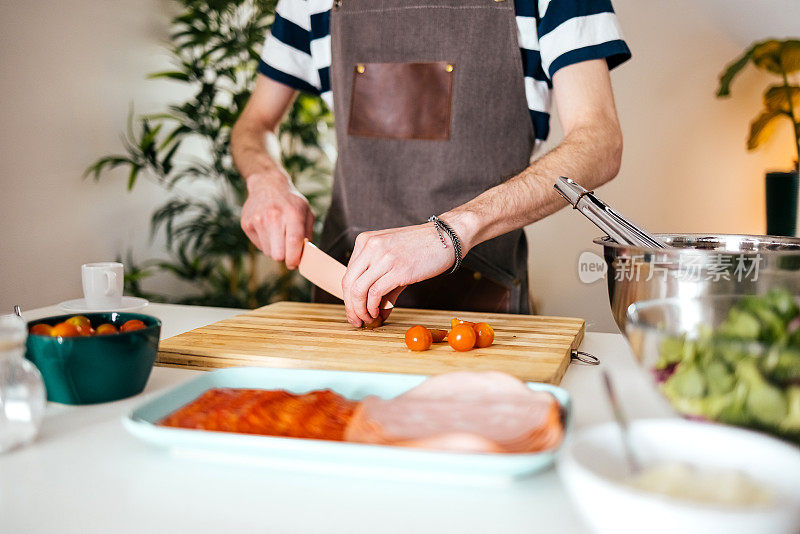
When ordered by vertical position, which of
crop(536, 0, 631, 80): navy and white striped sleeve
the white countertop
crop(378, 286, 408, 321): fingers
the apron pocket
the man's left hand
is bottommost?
the white countertop

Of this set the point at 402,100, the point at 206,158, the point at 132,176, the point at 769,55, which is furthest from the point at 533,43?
the point at 769,55

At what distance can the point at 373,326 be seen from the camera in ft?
4.00

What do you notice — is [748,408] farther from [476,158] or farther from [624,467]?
[476,158]

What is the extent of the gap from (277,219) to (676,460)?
37.7 inches

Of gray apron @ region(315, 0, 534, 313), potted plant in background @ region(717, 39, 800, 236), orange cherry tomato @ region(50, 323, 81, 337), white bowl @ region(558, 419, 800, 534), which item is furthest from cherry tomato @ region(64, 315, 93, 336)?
potted plant in background @ region(717, 39, 800, 236)

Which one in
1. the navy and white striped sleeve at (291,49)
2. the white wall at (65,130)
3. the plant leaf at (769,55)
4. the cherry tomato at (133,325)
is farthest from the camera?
the plant leaf at (769,55)

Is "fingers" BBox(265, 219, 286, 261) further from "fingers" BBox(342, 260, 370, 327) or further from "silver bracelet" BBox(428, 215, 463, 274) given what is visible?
"silver bracelet" BBox(428, 215, 463, 274)

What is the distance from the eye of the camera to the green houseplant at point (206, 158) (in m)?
2.78

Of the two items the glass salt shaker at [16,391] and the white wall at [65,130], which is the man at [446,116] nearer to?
the glass salt shaker at [16,391]

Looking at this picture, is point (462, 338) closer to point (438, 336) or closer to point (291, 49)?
point (438, 336)

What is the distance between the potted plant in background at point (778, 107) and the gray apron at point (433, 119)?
7.78 ft

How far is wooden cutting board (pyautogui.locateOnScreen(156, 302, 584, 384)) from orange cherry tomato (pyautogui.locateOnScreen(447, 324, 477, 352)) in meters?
0.01

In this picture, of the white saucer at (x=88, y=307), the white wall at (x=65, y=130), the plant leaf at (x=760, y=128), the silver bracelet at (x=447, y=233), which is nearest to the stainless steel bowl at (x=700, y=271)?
the silver bracelet at (x=447, y=233)

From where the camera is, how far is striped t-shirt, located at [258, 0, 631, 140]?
4.29ft
